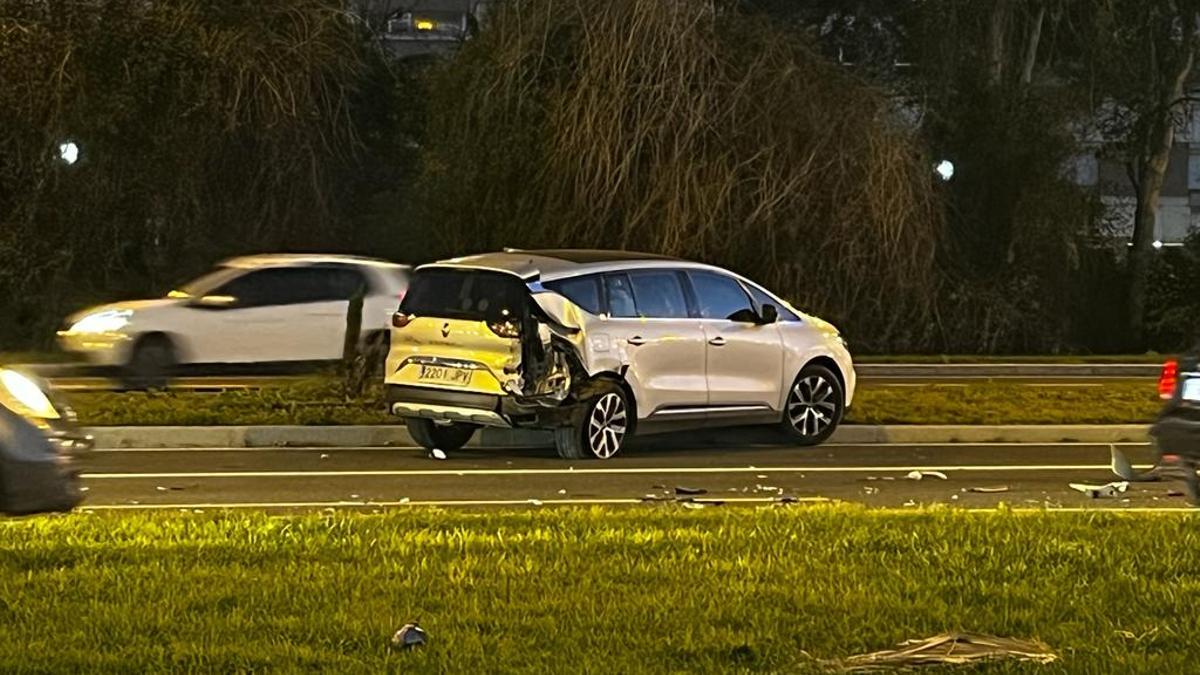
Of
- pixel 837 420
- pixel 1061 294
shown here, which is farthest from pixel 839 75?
pixel 837 420

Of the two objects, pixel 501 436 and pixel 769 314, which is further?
pixel 501 436

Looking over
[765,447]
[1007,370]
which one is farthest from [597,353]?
[1007,370]

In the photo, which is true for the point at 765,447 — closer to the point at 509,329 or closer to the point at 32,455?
the point at 509,329

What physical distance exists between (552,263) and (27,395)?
614cm

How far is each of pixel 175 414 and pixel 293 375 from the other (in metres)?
5.38

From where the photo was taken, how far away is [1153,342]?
37125 mm

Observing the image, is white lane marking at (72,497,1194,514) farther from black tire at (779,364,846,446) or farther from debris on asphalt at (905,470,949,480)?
black tire at (779,364,846,446)

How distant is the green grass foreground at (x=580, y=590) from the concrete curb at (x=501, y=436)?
18.8ft

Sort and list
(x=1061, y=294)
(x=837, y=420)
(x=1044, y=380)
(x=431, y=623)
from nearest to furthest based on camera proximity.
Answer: (x=431, y=623)
(x=837, y=420)
(x=1044, y=380)
(x=1061, y=294)

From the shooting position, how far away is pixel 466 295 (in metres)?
14.6

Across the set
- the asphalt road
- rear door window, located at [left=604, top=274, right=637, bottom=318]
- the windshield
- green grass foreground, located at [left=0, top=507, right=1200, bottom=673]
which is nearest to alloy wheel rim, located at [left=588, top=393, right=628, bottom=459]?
the asphalt road

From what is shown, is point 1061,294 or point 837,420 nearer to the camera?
point 837,420

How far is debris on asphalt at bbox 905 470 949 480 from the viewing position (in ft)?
45.1

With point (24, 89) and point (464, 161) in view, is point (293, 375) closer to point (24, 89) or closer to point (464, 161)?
point (464, 161)
